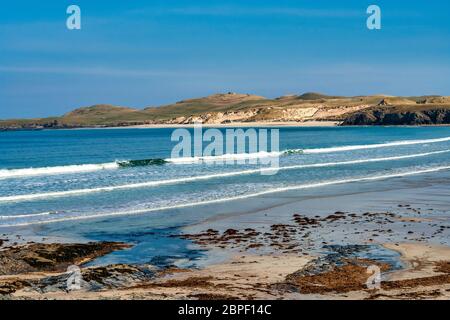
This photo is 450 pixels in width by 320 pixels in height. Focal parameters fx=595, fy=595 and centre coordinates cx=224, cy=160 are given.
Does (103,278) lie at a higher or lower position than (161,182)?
higher

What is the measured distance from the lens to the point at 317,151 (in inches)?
2457

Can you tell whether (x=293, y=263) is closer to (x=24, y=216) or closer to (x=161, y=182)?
(x=24, y=216)

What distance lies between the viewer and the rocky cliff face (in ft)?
540

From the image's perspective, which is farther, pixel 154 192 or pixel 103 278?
pixel 154 192

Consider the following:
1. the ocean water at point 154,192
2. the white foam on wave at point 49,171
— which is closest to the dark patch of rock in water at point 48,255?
the ocean water at point 154,192

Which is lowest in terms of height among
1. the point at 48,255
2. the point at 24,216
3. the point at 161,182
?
the point at 161,182

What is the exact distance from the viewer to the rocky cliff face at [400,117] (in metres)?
164

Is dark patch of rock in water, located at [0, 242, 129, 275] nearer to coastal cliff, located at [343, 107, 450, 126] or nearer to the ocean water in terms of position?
the ocean water

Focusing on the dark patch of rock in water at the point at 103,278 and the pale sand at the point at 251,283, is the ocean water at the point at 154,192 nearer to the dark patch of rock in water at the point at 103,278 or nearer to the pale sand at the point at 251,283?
the dark patch of rock in water at the point at 103,278

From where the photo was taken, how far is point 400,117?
167000 millimetres

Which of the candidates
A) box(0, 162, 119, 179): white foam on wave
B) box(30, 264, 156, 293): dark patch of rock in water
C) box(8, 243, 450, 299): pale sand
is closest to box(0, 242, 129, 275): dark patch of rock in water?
box(30, 264, 156, 293): dark patch of rock in water

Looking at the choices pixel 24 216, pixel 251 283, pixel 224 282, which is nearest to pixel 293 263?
pixel 251 283
